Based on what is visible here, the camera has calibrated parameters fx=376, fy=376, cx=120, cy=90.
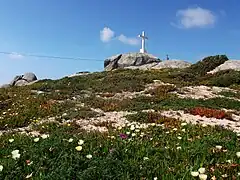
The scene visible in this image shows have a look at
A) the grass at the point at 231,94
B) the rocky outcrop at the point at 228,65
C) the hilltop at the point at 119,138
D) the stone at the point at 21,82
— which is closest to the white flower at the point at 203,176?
the hilltop at the point at 119,138

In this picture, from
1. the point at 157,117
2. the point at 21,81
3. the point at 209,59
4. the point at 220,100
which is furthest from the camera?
the point at 21,81

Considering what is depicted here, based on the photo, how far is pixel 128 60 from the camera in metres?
62.1

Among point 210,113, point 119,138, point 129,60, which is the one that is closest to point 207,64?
point 129,60

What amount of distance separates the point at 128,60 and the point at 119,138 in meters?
53.3

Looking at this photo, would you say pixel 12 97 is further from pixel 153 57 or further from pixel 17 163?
pixel 153 57

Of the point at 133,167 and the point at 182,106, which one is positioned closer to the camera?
the point at 133,167

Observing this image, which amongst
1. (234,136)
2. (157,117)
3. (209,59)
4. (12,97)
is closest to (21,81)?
(209,59)

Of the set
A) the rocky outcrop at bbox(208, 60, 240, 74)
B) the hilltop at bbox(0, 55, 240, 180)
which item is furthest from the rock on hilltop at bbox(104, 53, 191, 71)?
the hilltop at bbox(0, 55, 240, 180)

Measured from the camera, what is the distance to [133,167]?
619 cm

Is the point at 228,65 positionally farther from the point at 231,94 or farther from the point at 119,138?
the point at 119,138

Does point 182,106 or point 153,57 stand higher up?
point 153,57

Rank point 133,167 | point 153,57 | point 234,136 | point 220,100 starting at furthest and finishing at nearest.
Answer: point 153,57 < point 220,100 < point 234,136 < point 133,167

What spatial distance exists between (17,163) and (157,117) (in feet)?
29.7

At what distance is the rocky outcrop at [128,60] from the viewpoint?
202 feet
